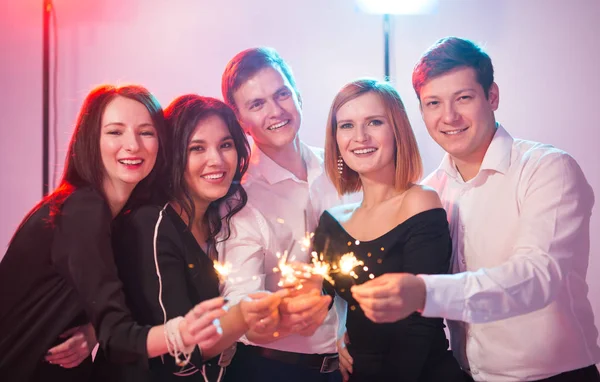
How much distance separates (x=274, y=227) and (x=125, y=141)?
509mm

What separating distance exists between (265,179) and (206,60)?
24.8 inches

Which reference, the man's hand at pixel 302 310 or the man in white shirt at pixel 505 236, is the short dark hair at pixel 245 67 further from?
the man's hand at pixel 302 310

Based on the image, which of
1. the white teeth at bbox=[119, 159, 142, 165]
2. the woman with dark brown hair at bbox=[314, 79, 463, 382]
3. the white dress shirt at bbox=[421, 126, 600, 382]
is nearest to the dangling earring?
the woman with dark brown hair at bbox=[314, 79, 463, 382]

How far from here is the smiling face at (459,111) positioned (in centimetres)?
157

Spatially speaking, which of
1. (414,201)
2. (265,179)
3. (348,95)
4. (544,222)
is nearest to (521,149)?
(544,222)

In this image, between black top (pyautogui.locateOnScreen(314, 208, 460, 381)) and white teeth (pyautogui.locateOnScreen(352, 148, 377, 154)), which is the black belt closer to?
black top (pyautogui.locateOnScreen(314, 208, 460, 381))

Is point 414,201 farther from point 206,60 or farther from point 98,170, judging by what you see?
point 206,60

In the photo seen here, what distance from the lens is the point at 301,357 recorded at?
171 centimetres

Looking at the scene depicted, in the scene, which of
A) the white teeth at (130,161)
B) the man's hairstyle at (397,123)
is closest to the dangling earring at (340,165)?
the man's hairstyle at (397,123)

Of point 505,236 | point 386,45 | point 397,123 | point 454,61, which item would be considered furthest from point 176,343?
point 386,45

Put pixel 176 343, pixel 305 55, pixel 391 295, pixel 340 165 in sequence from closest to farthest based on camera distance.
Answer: pixel 391 295
pixel 176 343
pixel 340 165
pixel 305 55

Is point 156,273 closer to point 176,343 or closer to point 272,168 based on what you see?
point 176,343

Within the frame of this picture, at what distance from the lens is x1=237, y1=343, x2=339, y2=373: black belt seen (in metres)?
1.70

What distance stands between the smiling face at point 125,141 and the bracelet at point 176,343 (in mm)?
414
